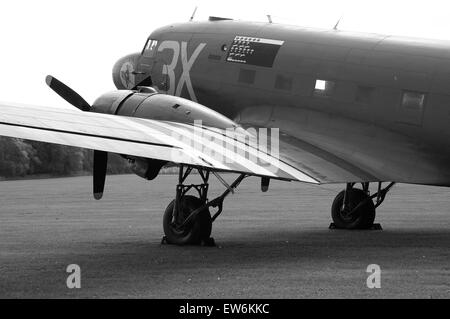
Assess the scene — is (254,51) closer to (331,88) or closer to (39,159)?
(331,88)

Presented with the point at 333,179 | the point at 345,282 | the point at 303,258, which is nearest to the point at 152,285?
the point at 345,282

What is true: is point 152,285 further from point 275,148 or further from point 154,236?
point 154,236

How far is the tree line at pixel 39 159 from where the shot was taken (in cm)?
4419

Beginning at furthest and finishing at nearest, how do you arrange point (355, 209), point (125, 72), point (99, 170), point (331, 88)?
1. point (125, 72)
2. point (355, 209)
3. point (331, 88)
4. point (99, 170)

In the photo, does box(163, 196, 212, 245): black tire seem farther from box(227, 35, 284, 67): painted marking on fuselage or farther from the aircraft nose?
the aircraft nose

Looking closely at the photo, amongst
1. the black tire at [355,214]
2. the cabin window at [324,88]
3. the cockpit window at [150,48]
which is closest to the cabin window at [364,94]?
the cabin window at [324,88]

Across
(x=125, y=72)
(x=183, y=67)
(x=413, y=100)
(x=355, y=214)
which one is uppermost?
(x=125, y=72)

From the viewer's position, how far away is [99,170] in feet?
57.4

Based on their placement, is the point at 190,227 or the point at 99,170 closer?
the point at 99,170

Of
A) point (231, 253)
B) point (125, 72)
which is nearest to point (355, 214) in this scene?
point (231, 253)

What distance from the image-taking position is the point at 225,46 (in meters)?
22.7

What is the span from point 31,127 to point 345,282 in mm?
5160

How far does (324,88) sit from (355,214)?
Result: 3.95 m

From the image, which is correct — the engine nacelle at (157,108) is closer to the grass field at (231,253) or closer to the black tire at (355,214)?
the grass field at (231,253)
